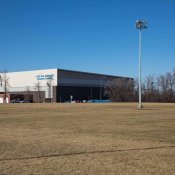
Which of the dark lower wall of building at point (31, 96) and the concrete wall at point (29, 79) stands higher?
the concrete wall at point (29, 79)

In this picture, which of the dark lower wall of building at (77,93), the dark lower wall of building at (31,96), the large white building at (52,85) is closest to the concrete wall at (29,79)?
the large white building at (52,85)

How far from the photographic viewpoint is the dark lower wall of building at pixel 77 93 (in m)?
168

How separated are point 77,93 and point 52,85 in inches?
478

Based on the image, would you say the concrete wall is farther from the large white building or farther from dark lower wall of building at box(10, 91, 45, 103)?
dark lower wall of building at box(10, 91, 45, 103)

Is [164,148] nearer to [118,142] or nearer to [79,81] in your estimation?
[118,142]

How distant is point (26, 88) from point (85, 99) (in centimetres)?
2759

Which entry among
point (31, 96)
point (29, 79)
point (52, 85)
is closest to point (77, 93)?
point (52, 85)

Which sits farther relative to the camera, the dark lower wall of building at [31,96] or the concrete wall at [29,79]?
the dark lower wall of building at [31,96]

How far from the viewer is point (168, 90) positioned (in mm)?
170125

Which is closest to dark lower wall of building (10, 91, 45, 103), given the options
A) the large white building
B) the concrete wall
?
the large white building

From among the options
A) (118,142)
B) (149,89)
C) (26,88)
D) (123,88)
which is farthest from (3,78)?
(118,142)

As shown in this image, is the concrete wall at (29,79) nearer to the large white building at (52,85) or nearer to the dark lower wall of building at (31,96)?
the large white building at (52,85)

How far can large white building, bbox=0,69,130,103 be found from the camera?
16862 centimetres

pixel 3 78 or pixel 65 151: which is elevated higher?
pixel 3 78
